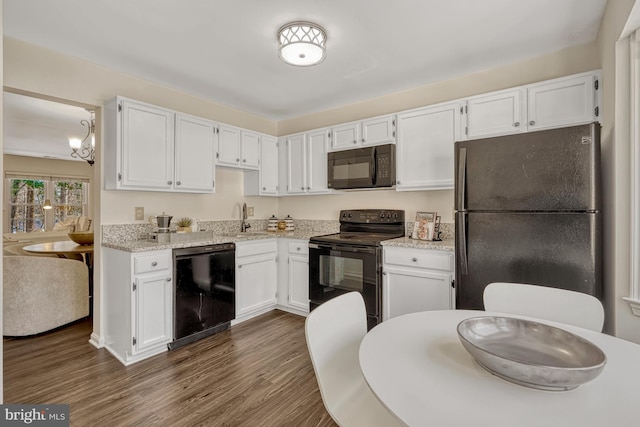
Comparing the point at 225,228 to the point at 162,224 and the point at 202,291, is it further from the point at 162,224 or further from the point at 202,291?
the point at 202,291

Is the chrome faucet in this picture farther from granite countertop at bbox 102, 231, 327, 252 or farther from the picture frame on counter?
the picture frame on counter

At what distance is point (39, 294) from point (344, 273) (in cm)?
296

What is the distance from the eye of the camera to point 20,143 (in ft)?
17.8

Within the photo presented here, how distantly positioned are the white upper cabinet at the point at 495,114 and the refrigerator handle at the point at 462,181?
1.81 ft

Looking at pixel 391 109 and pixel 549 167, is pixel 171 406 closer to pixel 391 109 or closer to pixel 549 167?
pixel 549 167

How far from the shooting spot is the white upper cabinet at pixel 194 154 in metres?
2.91

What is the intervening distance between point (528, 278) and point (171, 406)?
7.62 feet

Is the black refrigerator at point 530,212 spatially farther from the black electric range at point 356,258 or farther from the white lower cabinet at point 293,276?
the white lower cabinet at point 293,276

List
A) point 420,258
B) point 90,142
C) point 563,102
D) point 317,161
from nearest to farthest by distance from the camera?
point 563,102
point 420,258
point 317,161
point 90,142

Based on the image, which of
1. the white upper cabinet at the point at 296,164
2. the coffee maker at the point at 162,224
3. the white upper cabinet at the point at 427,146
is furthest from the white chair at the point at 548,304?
the coffee maker at the point at 162,224

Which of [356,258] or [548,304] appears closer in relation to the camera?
[548,304]

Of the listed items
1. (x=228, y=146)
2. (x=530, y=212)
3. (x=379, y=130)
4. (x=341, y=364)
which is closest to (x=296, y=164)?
(x=228, y=146)

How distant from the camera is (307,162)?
142 inches

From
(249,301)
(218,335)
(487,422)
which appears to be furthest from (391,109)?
(487,422)
